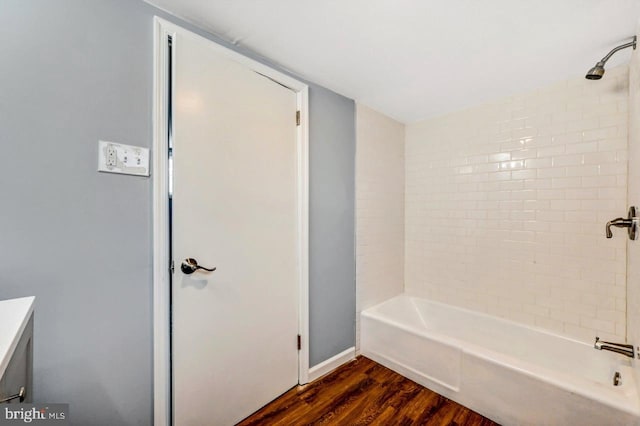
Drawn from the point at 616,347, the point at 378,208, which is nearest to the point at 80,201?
the point at 378,208

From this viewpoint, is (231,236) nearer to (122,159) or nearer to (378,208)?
(122,159)

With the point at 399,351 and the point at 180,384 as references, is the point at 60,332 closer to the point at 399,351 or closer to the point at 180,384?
the point at 180,384

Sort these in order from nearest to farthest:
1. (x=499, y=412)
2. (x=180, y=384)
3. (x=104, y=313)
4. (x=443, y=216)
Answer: (x=104, y=313) < (x=180, y=384) < (x=499, y=412) < (x=443, y=216)

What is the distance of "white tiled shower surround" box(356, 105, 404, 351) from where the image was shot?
2336 millimetres

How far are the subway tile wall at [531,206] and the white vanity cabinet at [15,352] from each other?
8.82 ft

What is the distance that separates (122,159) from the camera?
117 cm

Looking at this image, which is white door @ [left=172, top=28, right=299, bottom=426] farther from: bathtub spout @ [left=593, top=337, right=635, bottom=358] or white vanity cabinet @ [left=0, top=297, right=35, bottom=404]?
bathtub spout @ [left=593, top=337, right=635, bottom=358]

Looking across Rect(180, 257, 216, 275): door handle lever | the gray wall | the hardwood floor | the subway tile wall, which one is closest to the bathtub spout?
the subway tile wall

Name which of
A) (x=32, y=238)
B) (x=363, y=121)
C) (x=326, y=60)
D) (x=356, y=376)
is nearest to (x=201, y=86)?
(x=326, y=60)

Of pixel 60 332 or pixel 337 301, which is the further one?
pixel 337 301

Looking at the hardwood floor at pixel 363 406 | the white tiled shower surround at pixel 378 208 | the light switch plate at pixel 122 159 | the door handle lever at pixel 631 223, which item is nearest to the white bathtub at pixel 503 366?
the hardwood floor at pixel 363 406

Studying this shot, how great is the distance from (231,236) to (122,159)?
62cm

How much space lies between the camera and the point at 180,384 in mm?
1314

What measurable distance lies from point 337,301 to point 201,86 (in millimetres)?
1759
